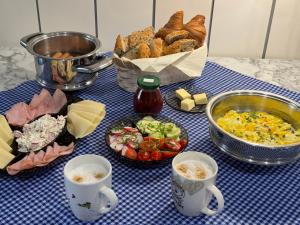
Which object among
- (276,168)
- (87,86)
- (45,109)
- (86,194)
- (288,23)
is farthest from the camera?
(288,23)

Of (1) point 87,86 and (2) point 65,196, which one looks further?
(1) point 87,86

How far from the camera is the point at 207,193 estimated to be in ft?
2.72

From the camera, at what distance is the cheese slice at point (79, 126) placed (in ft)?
3.43

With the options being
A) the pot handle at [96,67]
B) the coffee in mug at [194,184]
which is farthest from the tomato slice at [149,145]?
the pot handle at [96,67]

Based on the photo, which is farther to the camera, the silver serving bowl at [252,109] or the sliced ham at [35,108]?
the sliced ham at [35,108]

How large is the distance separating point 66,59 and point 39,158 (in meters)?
0.37

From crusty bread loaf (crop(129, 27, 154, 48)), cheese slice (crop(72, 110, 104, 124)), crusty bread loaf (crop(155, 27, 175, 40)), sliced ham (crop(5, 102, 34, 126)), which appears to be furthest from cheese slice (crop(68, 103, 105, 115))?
crusty bread loaf (crop(155, 27, 175, 40))

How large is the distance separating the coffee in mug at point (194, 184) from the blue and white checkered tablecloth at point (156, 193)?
32 mm

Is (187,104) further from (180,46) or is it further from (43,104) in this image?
(43,104)

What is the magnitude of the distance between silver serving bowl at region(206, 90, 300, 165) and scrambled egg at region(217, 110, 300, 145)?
0.08 feet

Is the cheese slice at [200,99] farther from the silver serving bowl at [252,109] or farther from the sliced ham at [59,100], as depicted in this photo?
the sliced ham at [59,100]

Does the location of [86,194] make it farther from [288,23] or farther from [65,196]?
[288,23]

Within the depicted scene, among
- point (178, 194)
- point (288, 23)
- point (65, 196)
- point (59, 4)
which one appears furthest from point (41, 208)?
point (288, 23)

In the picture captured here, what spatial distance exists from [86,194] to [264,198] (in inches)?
15.7
